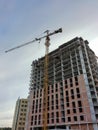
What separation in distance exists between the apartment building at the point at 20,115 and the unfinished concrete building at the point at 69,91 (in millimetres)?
33883

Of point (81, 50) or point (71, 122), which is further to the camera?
point (81, 50)

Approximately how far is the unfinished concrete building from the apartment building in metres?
33.9

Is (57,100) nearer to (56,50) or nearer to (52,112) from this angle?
(52,112)

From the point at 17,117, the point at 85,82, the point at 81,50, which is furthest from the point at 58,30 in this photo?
the point at 17,117

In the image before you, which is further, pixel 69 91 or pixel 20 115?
pixel 20 115

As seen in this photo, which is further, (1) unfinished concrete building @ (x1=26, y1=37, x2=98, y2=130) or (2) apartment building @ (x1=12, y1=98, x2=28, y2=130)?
(2) apartment building @ (x1=12, y1=98, x2=28, y2=130)

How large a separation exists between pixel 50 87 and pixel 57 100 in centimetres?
960

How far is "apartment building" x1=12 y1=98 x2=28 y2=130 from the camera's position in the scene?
106838mm

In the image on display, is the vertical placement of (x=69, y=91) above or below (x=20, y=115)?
above

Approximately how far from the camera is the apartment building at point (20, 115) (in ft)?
351

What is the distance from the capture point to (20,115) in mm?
→ 109812

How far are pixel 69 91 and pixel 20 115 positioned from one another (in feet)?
195

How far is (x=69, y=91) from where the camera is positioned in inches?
2625

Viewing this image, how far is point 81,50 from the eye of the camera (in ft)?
245
